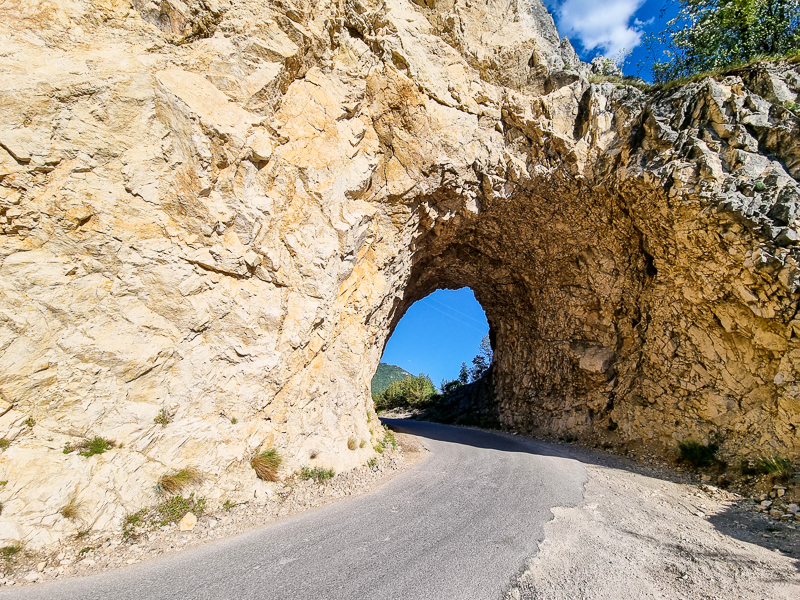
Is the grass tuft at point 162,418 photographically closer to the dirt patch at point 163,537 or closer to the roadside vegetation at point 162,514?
the roadside vegetation at point 162,514

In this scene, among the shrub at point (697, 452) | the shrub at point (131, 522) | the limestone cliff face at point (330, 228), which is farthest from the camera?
the shrub at point (697, 452)

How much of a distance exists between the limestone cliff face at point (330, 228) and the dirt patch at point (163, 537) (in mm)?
226

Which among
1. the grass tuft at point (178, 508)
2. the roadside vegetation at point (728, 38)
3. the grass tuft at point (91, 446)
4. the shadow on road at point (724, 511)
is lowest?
the grass tuft at point (178, 508)

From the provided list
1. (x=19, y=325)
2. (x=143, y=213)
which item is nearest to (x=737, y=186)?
(x=143, y=213)

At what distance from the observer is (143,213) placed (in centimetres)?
545

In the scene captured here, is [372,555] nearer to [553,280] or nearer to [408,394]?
[553,280]

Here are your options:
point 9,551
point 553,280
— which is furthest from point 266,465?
point 553,280

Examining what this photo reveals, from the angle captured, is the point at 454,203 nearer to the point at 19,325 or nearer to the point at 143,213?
the point at 143,213

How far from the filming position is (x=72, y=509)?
4.12 meters

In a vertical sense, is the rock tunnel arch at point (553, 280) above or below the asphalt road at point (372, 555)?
above

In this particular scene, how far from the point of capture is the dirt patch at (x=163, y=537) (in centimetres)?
363

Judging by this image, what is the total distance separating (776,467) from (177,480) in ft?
36.6

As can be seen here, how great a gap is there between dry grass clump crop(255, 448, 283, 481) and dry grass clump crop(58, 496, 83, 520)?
211 cm

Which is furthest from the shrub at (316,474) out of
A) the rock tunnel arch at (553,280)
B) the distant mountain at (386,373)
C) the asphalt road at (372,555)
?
the distant mountain at (386,373)
